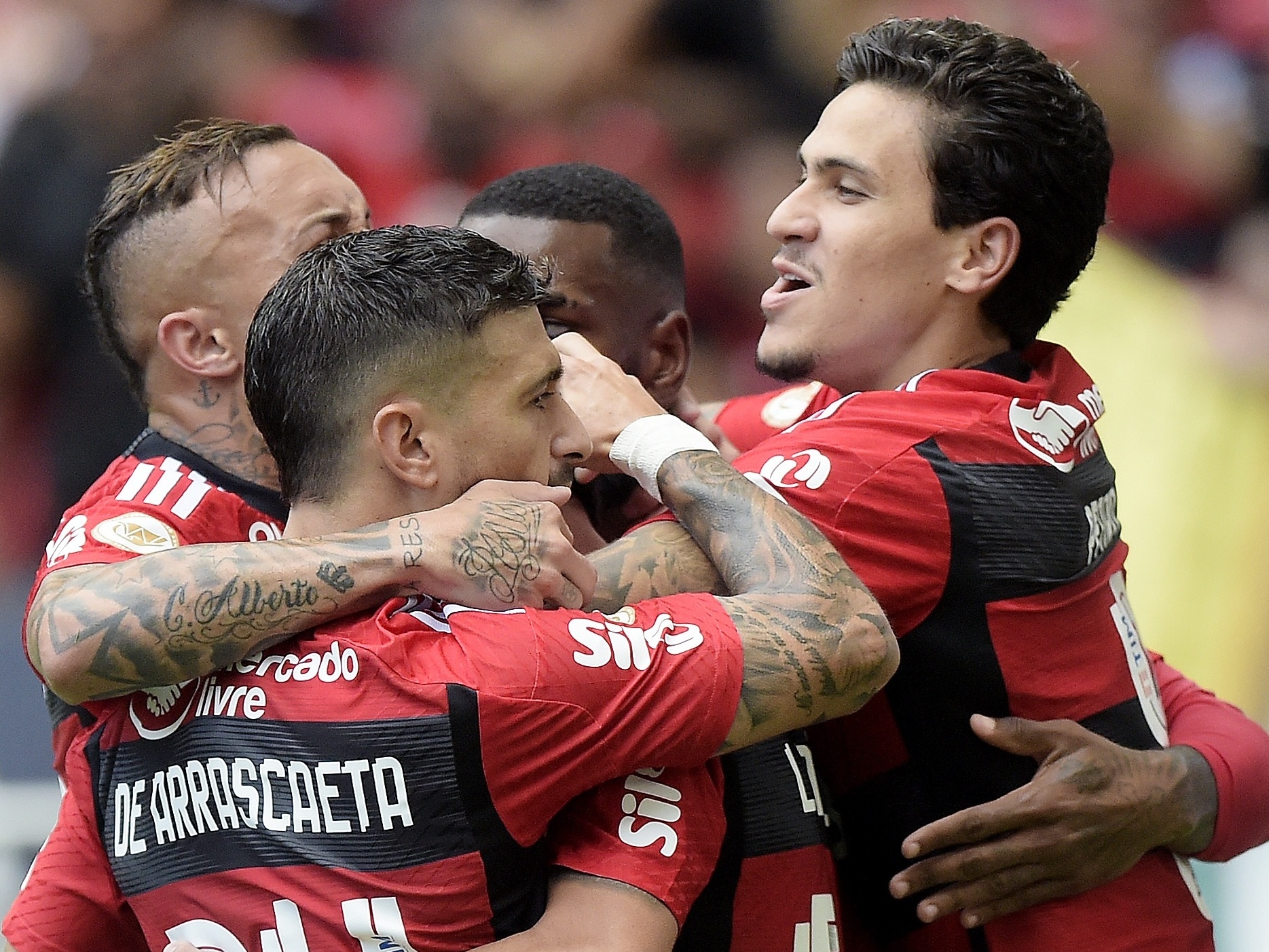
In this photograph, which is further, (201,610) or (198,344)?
(198,344)

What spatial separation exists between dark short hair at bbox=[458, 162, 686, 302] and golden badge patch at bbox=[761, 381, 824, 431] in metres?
0.51

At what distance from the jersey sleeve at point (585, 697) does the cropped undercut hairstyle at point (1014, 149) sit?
1196 millimetres

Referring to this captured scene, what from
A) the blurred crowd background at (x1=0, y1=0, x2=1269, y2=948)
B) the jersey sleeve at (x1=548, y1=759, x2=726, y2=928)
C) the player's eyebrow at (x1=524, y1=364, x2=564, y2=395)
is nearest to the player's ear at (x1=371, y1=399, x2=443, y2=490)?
the player's eyebrow at (x1=524, y1=364, x2=564, y2=395)

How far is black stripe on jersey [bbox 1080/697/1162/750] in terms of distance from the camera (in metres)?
2.86

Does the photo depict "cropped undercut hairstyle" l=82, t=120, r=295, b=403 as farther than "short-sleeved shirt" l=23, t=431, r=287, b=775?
Yes

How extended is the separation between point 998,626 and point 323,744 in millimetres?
1205

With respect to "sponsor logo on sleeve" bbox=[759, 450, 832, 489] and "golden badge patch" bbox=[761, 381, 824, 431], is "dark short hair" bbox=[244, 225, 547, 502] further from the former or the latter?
"golden badge patch" bbox=[761, 381, 824, 431]

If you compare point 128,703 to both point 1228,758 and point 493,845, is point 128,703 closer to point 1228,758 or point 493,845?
point 493,845

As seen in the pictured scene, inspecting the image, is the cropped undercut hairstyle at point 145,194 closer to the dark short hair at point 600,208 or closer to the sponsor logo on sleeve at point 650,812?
the dark short hair at point 600,208

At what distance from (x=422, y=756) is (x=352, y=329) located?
0.68 m


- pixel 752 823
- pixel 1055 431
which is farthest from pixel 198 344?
pixel 1055 431

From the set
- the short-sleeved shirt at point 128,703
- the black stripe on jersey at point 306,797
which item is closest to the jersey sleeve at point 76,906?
the short-sleeved shirt at point 128,703

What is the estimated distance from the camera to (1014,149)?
299cm

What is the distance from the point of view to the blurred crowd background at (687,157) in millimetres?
5629
